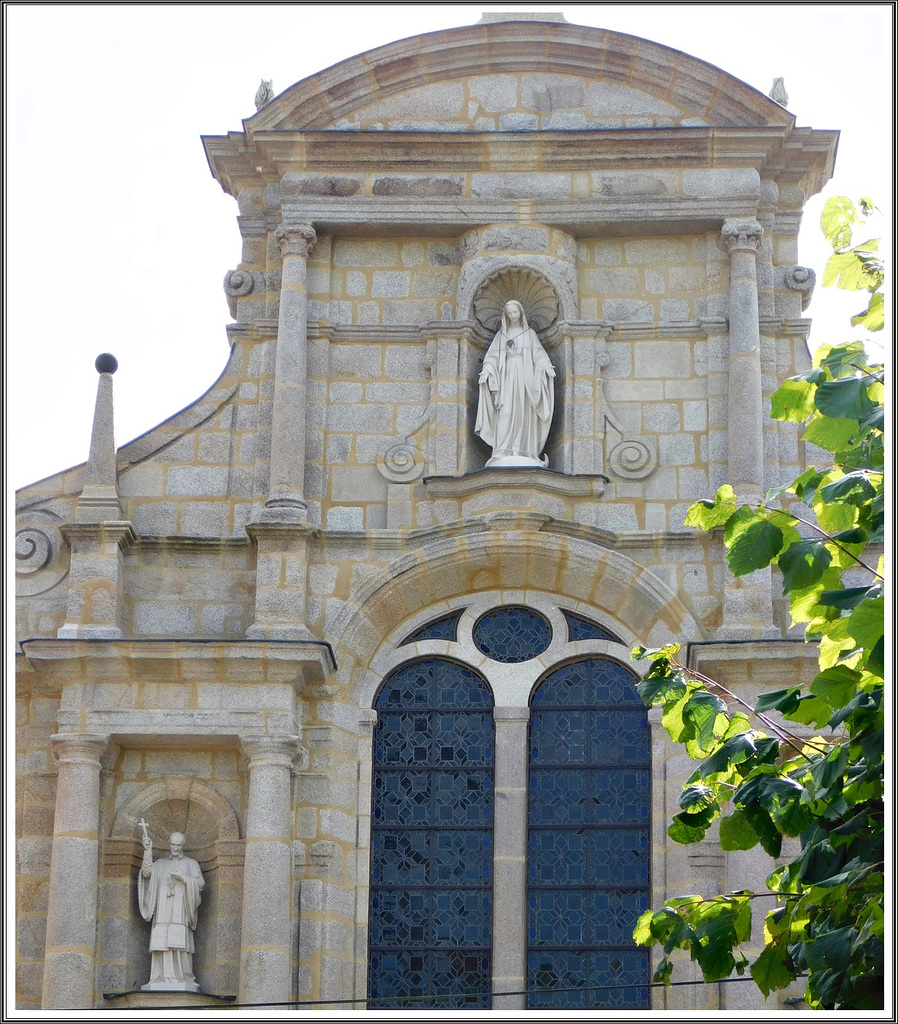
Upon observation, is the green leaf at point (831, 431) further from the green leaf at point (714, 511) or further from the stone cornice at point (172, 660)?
the stone cornice at point (172, 660)

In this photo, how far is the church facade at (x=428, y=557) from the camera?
48.0ft

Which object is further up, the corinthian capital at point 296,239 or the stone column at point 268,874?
the corinthian capital at point 296,239

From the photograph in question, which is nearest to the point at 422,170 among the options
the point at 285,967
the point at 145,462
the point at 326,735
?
the point at 145,462

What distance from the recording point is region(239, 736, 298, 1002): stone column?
14062mm

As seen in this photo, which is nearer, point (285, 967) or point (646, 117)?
point (285, 967)

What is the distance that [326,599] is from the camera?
15359 mm

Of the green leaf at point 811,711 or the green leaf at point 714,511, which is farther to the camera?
the green leaf at point 714,511

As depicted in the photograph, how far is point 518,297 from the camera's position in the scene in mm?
16406

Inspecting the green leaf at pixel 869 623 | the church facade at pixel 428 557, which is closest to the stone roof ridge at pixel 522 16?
the church facade at pixel 428 557

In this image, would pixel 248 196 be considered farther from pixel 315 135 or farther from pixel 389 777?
pixel 389 777

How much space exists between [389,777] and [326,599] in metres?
1.28

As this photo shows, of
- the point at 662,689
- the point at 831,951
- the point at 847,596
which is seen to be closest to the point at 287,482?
the point at 662,689

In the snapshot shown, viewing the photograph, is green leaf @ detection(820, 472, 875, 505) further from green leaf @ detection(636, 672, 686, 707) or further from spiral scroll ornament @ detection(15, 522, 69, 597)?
spiral scroll ornament @ detection(15, 522, 69, 597)

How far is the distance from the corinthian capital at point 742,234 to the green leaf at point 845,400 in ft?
20.7
